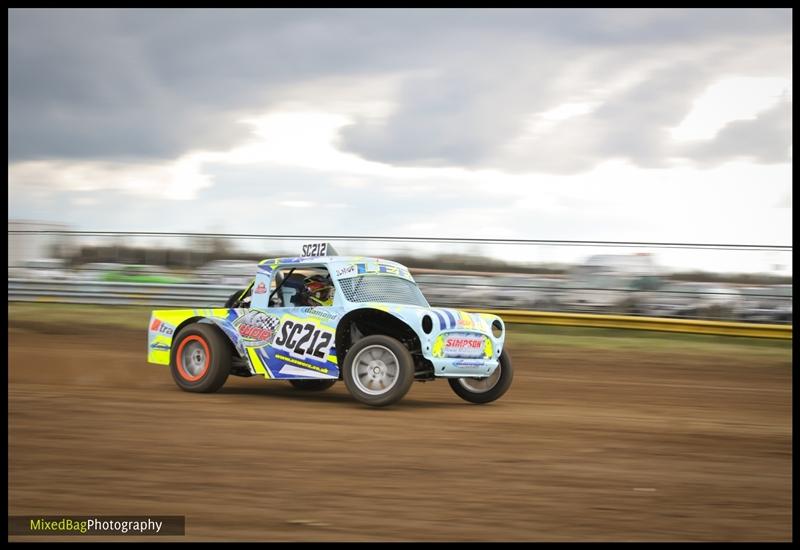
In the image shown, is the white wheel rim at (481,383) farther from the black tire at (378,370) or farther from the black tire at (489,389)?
the black tire at (378,370)

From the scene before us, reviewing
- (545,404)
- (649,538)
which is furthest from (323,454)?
(545,404)

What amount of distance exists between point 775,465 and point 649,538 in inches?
112

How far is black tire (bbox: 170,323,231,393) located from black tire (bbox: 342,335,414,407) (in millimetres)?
1820

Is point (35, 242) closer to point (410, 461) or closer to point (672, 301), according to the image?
point (672, 301)

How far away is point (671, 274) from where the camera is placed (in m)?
18.6

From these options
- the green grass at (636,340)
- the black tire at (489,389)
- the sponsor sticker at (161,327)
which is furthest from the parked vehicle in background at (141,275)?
the black tire at (489,389)

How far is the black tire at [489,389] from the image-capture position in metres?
11.4

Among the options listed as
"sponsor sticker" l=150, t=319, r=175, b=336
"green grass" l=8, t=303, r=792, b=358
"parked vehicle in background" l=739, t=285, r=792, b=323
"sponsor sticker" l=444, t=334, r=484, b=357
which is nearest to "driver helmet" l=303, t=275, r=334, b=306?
"sponsor sticker" l=444, t=334, r=484, b=357

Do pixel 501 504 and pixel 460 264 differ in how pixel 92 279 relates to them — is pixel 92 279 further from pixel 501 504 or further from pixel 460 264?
pixel 501 504

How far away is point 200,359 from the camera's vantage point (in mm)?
11938

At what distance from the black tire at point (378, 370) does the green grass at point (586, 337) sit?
792 centimetres

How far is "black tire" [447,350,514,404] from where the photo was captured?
11.4m

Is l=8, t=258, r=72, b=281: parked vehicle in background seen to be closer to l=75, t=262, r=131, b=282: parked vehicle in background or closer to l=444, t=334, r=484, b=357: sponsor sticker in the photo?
l=75, t=262, r=131, b=282: parked vehicle in background

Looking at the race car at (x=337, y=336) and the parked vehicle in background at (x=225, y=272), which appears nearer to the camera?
the race car at (x=337, y=336)
